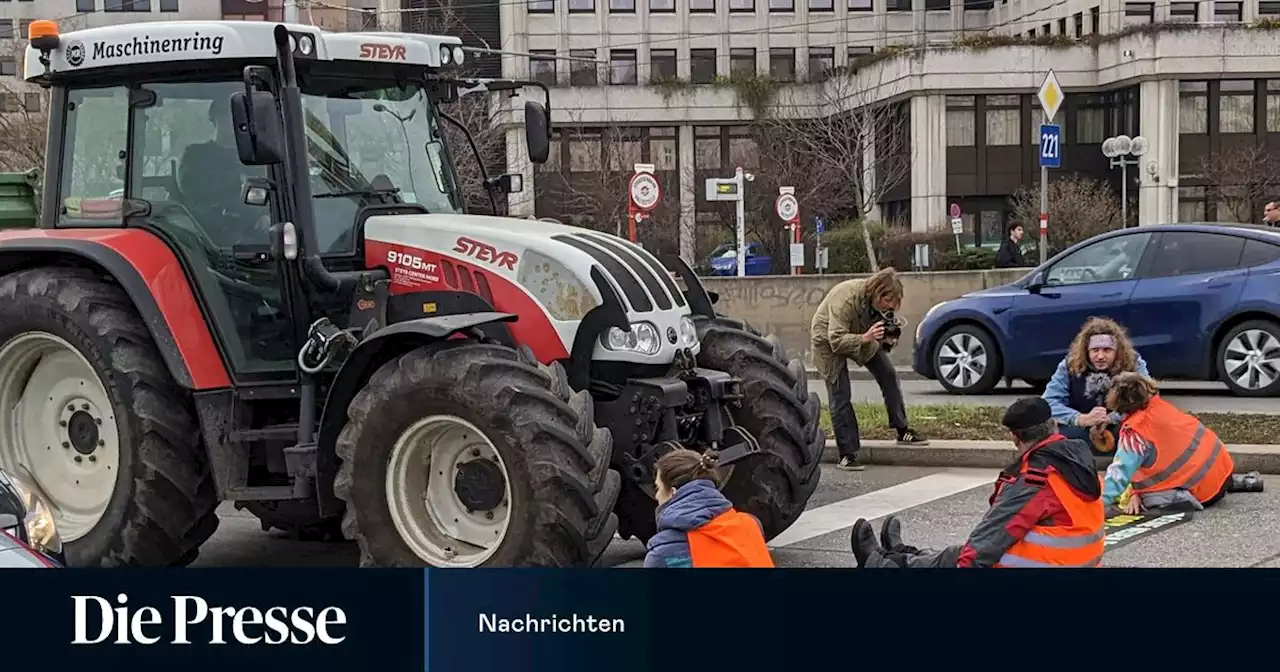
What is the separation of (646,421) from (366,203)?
74.9 inches

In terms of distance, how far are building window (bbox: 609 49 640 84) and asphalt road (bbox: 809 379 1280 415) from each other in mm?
46119

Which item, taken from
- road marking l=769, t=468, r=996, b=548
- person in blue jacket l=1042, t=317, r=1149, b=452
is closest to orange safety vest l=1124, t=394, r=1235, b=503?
person in blue jacket l=1042, t=317, r=1149, b=452

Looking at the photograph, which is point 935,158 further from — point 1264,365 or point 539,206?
point 1264,365

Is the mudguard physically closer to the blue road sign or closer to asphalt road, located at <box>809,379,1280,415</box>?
asphalt road, located at <box>809,379,1280,415</box>

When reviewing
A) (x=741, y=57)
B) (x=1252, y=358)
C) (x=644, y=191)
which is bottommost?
(x=1252, y=358)

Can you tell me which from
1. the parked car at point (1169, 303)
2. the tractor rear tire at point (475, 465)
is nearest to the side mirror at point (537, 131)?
the tractor rear tire at point (475, 465)

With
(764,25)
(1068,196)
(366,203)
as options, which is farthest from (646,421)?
(764,25)

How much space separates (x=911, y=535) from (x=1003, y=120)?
48.4 meters

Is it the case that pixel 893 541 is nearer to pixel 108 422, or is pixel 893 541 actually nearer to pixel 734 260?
pixel 108 422

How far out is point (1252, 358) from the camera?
42.0 ft

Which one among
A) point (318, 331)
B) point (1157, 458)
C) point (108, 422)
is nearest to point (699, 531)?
point (318, 331)

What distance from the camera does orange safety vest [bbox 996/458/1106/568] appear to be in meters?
5.87

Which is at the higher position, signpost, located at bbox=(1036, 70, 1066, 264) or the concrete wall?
signpost, located at bbox=(1036, 70, 1066, 264)

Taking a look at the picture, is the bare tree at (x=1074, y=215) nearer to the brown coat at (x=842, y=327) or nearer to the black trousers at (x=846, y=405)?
the black trousers at (x=846, y=405)
